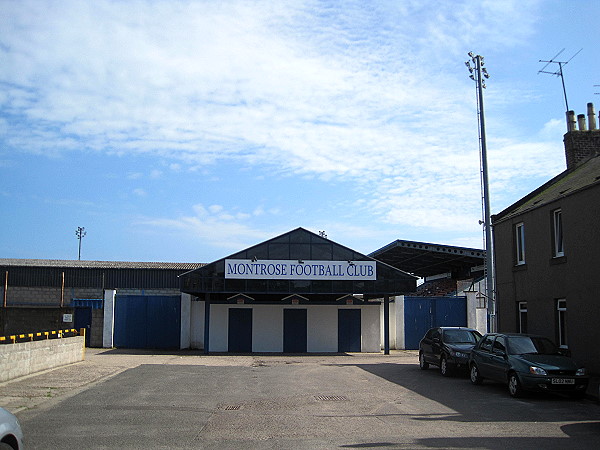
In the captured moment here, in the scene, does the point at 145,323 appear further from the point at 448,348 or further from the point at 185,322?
the point at 448,348

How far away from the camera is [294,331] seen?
31797mm

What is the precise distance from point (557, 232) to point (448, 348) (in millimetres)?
5051

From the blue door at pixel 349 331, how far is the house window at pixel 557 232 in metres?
14.4

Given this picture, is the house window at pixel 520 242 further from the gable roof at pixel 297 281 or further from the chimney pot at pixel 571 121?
the gable roof at pixel 297 281

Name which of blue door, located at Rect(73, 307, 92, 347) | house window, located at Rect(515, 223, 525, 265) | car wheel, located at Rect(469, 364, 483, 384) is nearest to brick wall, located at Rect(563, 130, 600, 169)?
house window, located at Rect(515, 223, 525, 265)

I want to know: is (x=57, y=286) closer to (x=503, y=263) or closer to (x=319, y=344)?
(x=319, y=344)

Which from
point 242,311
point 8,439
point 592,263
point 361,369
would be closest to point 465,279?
point 242,311

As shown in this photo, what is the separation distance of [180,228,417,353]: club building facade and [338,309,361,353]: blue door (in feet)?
0.17

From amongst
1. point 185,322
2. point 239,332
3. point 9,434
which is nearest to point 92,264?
point 185,322

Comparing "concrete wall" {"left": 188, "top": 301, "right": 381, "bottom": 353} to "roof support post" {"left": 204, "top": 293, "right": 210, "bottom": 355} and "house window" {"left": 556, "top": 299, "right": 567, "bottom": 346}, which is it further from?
"house window" {"left": 556, "top": 299, "right": 567, "bottom": 346}

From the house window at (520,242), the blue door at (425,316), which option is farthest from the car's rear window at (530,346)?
the blue door at (425,316)

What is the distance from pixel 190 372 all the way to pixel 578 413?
1215 centimetres

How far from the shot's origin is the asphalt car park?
29.8 ft

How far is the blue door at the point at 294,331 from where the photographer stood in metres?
31.8
